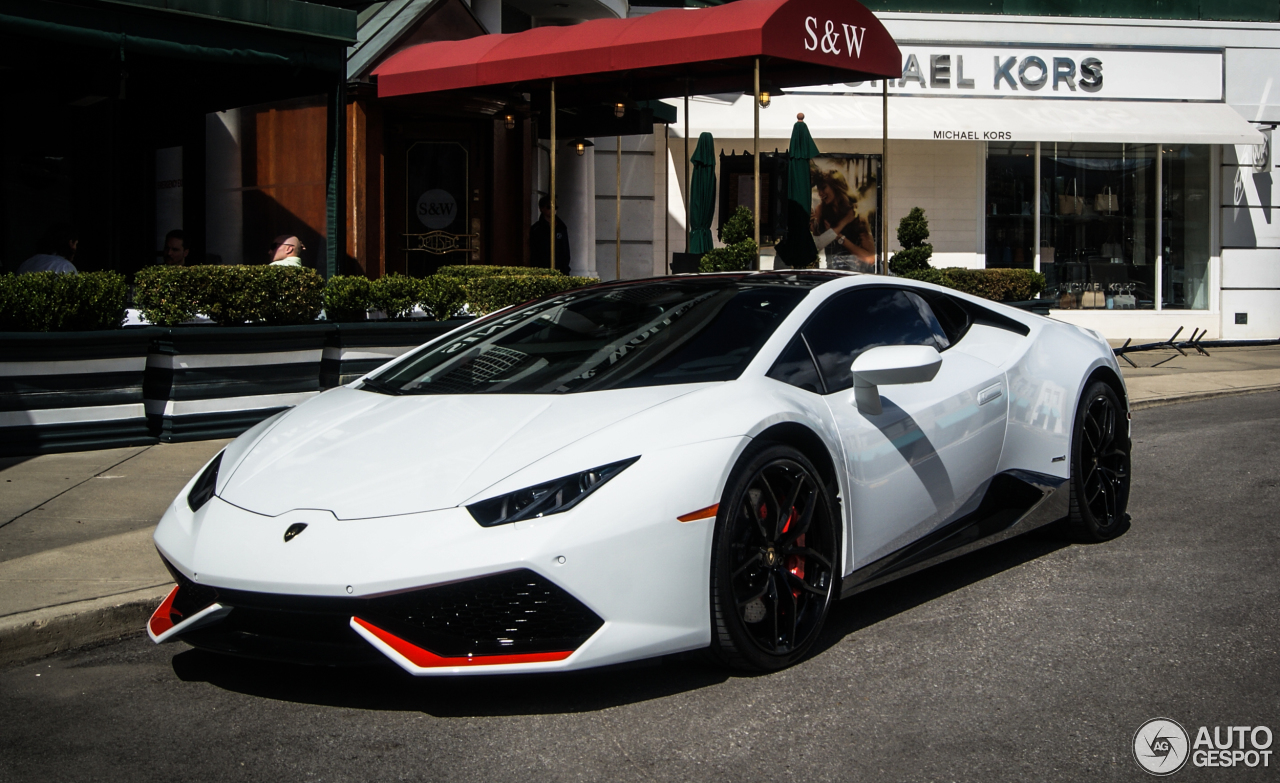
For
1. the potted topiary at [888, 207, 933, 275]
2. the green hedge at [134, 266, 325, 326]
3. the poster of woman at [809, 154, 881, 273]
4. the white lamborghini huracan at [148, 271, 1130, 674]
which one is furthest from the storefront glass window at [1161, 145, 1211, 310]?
the white lamborghini huracan at [148, 271, 1130, 674]

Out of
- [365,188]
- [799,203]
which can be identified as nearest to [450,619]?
[365,188]

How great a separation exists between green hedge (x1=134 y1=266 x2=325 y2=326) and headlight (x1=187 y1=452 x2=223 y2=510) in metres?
4.75

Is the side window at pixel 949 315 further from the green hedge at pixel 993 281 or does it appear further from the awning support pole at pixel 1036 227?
the awning support pole at pixel 1036 227

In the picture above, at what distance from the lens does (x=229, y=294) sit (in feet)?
28.7

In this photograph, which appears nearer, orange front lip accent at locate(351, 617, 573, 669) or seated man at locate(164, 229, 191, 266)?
orange front lip accent at locate(351, 617, 573, 669)

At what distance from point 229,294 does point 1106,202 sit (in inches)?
622

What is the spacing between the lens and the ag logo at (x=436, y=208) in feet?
45.9

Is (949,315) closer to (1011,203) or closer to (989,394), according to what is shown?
(989,394)

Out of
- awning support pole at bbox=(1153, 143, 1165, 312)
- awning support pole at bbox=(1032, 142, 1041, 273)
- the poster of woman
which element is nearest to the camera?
the poster of woman

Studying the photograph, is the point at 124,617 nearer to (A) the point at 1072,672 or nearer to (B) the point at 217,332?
(A) the point at 1072,672

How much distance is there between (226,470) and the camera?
13.3ft

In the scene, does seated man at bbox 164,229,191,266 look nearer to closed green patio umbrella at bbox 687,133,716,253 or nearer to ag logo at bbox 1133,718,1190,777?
closed green patio umbrella at bbox 687,133,716,253

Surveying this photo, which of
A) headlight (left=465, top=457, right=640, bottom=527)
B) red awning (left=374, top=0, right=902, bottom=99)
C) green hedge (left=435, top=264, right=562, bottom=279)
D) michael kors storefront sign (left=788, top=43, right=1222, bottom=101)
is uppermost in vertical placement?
michael kors storefront sign (left=788, top=43, right=1222, bottom=101)

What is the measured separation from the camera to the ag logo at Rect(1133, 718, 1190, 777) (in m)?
3.11
